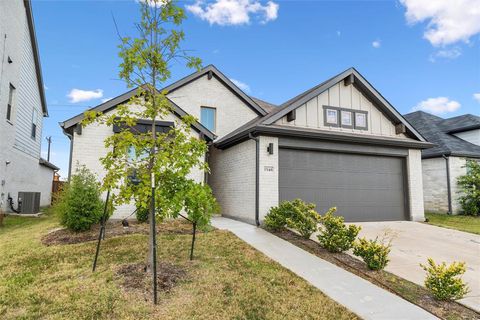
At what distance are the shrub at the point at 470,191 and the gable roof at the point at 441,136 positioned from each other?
1039 millimetres

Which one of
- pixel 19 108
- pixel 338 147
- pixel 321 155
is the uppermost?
pixel 19 108

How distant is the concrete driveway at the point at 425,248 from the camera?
5.47m

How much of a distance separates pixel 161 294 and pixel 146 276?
73 centimetres

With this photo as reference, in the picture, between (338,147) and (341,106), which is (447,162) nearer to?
(341,106)

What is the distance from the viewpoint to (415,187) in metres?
11.9

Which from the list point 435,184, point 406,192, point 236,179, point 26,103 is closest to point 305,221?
point 236,179

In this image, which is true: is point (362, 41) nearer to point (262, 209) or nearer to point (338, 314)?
point (262, 209)

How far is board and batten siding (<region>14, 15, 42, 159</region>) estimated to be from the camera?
1399cm

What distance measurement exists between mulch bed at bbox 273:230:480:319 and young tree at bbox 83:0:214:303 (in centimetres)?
346

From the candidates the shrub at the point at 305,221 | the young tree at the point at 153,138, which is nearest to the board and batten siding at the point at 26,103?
the young tree at the point at 153,138

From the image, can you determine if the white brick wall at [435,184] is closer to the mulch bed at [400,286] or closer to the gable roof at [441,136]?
the gable roof at [441,136]

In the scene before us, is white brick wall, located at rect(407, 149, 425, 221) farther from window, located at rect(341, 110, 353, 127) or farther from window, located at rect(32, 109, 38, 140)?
window, located at rect(32, 109, 38, 140)

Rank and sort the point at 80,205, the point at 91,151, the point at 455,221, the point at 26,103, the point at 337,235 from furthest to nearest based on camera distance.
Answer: the point at 26,103
the point at 455,221
the point at 91,151
the point at 80,205
the point at 337,235

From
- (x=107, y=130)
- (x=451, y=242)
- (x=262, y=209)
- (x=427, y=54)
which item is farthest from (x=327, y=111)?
(x=107, y=130)
